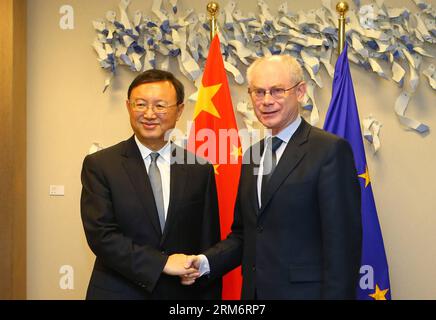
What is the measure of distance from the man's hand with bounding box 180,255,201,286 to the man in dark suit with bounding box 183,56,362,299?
0.64 ft

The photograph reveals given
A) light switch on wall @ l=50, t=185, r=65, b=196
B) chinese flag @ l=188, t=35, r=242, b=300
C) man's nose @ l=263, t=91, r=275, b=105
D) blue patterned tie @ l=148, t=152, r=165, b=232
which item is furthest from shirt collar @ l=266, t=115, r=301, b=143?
light switch on wall @ l=50, t=185, r=65, b=196

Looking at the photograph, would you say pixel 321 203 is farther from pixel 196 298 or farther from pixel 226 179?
pixel 226 179

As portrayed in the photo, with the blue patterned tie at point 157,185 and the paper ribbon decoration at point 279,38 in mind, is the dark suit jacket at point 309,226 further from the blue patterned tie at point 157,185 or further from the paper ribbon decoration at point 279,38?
the paper ribbon decoration at point 279,38

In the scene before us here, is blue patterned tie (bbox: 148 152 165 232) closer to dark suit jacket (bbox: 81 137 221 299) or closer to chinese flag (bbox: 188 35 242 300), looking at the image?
dark suit jacket (bbox: 81 137 221 299)

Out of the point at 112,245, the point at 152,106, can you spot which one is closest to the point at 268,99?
the point at 152,106

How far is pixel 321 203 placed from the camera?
1.89 meters

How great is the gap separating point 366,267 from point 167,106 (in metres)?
1.63

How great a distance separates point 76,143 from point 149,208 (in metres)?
1.72

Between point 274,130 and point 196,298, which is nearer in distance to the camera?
point 274,130

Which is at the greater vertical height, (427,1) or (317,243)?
(427,1)

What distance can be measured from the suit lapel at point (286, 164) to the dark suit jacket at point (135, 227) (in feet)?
1.32

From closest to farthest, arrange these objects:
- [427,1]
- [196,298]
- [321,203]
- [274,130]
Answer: [321,203], [274,130], [196,298], [427,1]

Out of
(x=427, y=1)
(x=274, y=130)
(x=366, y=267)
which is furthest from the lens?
(x=427, y=1)

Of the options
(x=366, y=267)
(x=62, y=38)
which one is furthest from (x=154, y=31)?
(x=366, y=267)
